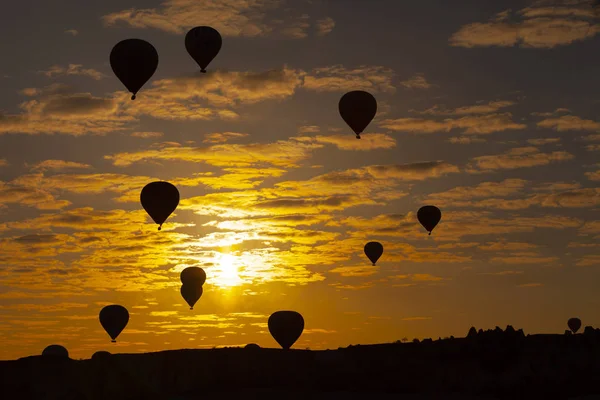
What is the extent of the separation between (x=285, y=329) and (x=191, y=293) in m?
17.6

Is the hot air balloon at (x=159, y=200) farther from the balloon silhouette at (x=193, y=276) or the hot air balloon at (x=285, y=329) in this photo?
the balloon silhouette at (x=193, y=276)

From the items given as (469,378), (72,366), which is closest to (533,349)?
(469,378)

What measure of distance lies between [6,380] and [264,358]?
627 centimetres

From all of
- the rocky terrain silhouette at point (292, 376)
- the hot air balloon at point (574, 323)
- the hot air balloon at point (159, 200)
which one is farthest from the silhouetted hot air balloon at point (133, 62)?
the hot air balloon at point (574, 323)

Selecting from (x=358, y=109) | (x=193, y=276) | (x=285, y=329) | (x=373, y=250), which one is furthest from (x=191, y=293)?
(x=358, y=109)

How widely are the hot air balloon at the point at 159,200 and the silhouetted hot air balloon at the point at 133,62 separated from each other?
8817 mm

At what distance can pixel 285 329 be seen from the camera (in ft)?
233

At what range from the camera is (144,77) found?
62531 mm

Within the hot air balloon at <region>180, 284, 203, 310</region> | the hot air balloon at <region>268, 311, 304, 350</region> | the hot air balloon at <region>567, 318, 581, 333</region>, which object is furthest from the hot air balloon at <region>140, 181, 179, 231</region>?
the hot air balloon at <region>567, 318, 581, 333</region>

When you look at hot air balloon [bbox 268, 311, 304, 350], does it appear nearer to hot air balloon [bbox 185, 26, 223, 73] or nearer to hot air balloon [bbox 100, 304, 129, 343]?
hot air balloon [bbox 100, 304, 129, 343]

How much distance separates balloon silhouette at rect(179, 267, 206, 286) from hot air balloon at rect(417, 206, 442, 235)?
21500mm

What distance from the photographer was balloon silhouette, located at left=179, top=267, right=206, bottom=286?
87250 mm

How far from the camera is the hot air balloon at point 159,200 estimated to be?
66.0m

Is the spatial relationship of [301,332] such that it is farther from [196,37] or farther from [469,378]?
[469,378]
